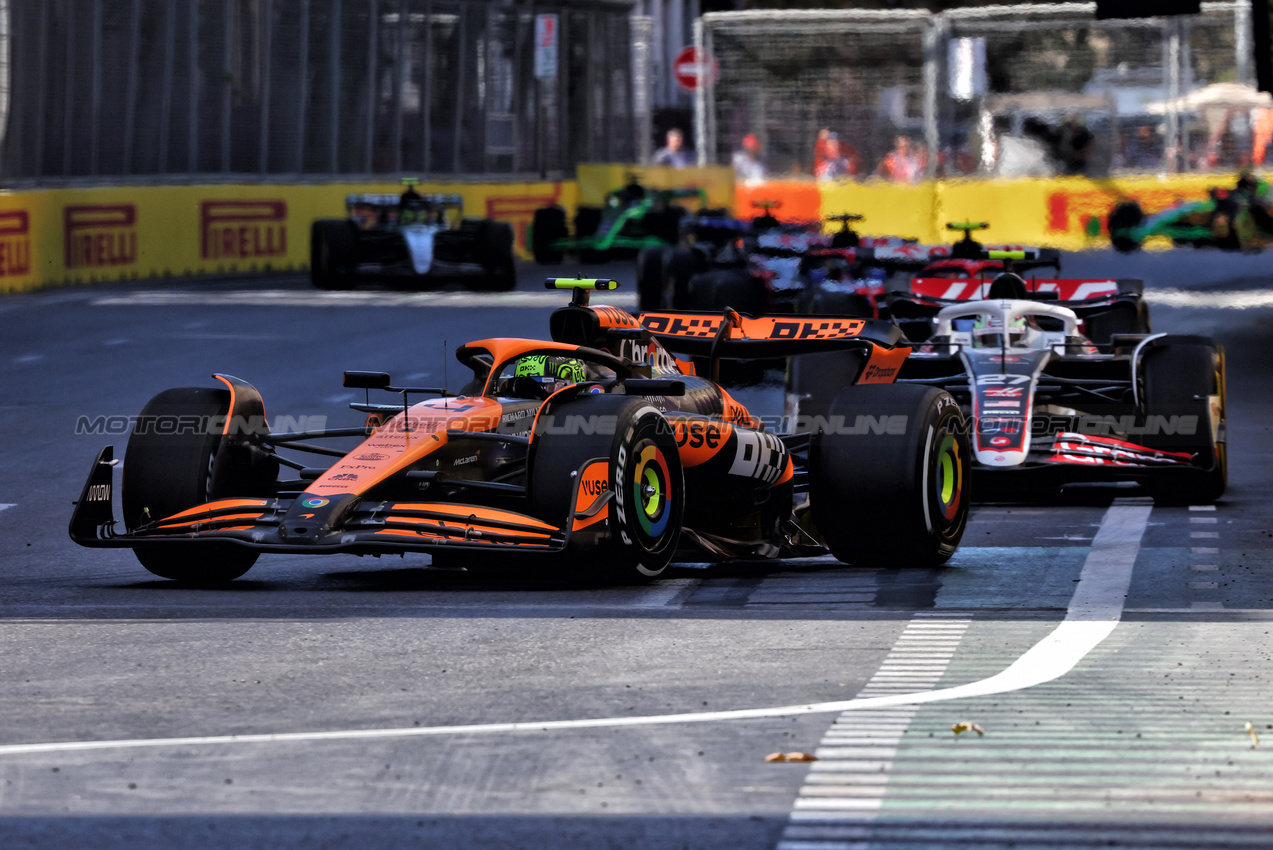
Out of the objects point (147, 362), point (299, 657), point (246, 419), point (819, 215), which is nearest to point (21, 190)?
point (147, 362)

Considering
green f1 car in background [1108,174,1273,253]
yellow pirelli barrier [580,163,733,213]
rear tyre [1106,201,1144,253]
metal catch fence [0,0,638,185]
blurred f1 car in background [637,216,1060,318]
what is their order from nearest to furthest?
blurred f1 car in background [637,216,1060,318]
metal catch fence [0,0,638,185]
green f1 car in background [1108,174,1273,253]
rear tyre [1106,201,1144,253]
yellow pirelli barrier [580,163,733,213]

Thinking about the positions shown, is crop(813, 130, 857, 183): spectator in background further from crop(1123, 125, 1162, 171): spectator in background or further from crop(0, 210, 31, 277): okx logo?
crop(0, 210, 31, 277): okx logo

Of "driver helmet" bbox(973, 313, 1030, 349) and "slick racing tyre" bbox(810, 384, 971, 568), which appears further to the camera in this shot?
"driver helmet" bbox(973, 313, 1030, 349)

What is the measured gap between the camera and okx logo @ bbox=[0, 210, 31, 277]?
25016mm

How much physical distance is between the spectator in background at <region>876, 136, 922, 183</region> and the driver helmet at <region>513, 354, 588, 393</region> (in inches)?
1112

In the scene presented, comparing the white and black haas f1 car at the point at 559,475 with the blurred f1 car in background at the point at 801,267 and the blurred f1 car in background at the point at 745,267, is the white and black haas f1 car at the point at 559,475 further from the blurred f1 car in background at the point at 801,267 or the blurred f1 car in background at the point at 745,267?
the blurred f1 car in background at the point at 745,267

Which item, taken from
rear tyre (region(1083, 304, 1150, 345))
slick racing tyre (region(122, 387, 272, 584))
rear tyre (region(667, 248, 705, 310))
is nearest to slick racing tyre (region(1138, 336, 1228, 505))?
rear tyre (region(1083, 304, 1150, 345))

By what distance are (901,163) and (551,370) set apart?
2923 cm

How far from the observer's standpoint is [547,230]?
33.8 meters

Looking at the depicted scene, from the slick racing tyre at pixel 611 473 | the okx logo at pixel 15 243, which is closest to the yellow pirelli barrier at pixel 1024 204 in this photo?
the okx logo at pixel 15 243

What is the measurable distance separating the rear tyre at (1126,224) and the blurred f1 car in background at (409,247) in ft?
40.1

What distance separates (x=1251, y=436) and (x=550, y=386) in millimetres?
7800

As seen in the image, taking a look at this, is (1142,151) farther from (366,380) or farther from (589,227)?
(366,380)

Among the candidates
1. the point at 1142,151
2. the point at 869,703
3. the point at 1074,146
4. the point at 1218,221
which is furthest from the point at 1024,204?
the point at 869,703
